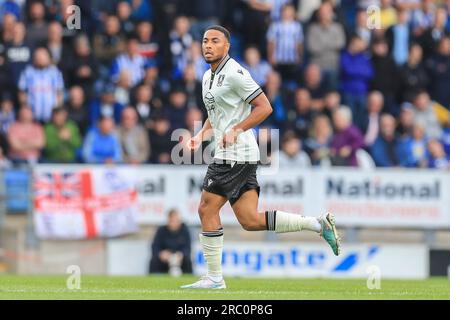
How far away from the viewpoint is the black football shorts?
39.7ft

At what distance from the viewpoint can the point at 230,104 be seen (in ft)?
39.9

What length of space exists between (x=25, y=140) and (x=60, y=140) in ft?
1.97

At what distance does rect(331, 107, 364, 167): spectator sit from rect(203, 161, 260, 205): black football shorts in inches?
352

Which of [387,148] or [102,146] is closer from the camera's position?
[102,146]

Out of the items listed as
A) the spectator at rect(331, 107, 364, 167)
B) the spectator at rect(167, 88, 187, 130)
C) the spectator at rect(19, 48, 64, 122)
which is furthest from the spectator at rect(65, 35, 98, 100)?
the spectator at rect(331, 107, 364, 167)

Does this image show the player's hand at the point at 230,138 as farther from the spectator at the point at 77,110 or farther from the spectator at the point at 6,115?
the spectator at the point at 77,110

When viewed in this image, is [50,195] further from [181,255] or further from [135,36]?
[135,36]

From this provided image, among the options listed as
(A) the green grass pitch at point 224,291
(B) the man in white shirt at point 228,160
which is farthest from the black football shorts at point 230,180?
(A) the green grass pitch at point 224,291

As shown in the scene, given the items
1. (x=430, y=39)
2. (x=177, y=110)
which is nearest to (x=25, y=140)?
(x=177, y=110)

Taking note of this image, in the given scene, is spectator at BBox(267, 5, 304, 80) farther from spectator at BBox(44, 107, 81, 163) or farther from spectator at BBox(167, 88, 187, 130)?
spectator at BBox(44, 107, 81, 163)

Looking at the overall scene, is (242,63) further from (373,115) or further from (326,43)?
(373,115)

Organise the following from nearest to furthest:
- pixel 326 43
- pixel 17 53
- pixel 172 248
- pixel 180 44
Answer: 1. pixel 172 248
2. pixel 17 53
3. pixel 180 44
4. pixel 326 43

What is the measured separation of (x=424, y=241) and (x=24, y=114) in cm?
708
